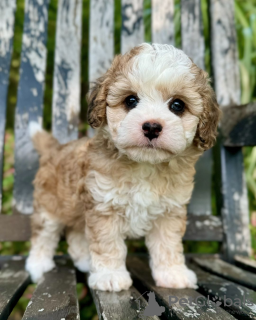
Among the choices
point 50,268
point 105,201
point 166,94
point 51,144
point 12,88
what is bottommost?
point 50,268

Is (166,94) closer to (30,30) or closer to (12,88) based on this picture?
(30,30)

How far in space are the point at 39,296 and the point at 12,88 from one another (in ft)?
11.6

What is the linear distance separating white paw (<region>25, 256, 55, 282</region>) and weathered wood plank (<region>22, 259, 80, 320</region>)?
6 centimetres

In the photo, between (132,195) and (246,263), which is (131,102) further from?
(246,263)

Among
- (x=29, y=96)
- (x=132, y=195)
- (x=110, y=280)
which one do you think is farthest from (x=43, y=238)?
(x=29, y=96)

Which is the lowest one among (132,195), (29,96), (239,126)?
(132,195)

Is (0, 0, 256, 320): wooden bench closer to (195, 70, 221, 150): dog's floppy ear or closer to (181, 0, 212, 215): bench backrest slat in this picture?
(181, 0, 212, 215): bench backrest slat

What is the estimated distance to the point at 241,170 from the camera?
9.78 ft

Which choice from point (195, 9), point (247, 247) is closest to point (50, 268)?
point (247, 247)

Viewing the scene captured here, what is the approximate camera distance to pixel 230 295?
1.98 m

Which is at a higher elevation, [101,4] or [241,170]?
[101,4]

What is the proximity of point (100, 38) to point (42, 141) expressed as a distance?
1.14 metres

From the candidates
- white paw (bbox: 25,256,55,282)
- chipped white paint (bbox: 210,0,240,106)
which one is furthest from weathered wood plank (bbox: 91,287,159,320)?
chipped white paint (bbox: 210,0,240,106)

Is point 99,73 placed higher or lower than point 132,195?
higher
